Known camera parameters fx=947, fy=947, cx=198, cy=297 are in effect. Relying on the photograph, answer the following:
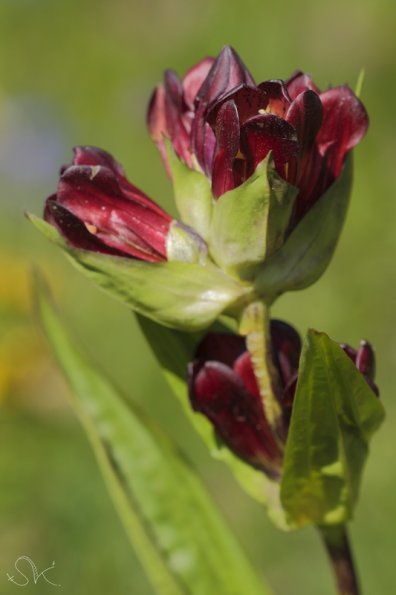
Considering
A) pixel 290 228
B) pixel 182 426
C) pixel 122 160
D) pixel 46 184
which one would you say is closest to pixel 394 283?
pixel 182 426

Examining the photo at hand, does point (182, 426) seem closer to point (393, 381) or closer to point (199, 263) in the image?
point (393, 381)

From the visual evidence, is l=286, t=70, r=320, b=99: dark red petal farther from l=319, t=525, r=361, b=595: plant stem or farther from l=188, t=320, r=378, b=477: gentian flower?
l=319, t=525, r=361, b=595: plant stem

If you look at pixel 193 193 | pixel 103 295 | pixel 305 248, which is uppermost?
pixel 193 193

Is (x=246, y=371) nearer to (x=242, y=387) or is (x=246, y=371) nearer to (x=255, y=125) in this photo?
(x=242, y=387)

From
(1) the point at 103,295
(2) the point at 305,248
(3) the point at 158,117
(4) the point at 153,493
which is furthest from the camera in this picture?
(1) the point at 103,295

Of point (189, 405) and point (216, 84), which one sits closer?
point (216, 84)

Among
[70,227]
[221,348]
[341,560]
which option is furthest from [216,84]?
[341,560]
